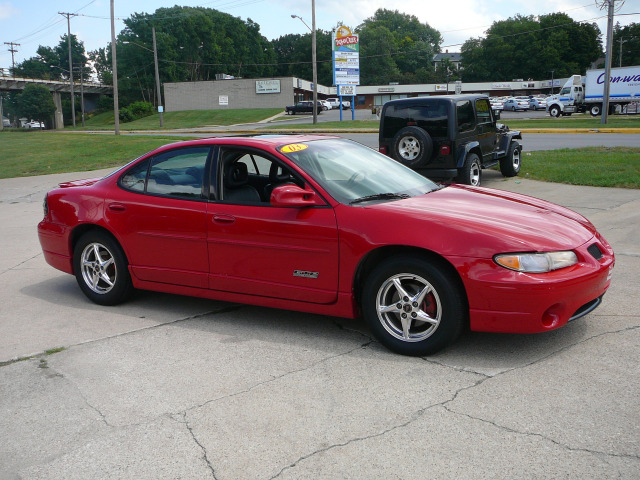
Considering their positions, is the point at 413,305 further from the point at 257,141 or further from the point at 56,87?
the point at 56,87

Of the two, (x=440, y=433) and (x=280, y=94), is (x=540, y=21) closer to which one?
(x=280, y=94)

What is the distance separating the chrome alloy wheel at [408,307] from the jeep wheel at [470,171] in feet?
25.7

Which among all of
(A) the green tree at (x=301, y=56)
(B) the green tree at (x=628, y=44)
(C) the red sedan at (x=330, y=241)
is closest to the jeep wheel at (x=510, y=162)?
(C) the red sedan at (x=330, y=241)

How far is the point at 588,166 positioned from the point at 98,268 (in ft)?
37.7

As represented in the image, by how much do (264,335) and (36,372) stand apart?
163cm

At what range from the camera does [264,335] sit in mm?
5012

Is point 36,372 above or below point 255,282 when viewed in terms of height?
below

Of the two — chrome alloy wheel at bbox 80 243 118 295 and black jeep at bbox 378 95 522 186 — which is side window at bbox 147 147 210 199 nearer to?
chrome alloy wheel at bbox 80 243 118 295

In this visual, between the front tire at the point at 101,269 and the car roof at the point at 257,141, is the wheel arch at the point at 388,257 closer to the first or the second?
the car roof at the point at 257,141

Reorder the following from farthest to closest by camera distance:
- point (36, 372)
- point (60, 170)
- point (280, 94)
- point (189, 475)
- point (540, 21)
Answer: point (540, 21) → point (280, 94) → point (60, 170) → point (36, 372) → point (189, 475)

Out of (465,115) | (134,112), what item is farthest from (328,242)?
(134,112)

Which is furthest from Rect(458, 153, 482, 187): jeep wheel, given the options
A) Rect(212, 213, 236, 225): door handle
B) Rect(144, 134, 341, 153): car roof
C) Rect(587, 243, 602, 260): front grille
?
Rect(212, 213, 236, 225): door handle

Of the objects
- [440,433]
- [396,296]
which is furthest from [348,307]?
[440,433]

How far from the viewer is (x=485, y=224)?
14.1 feet
